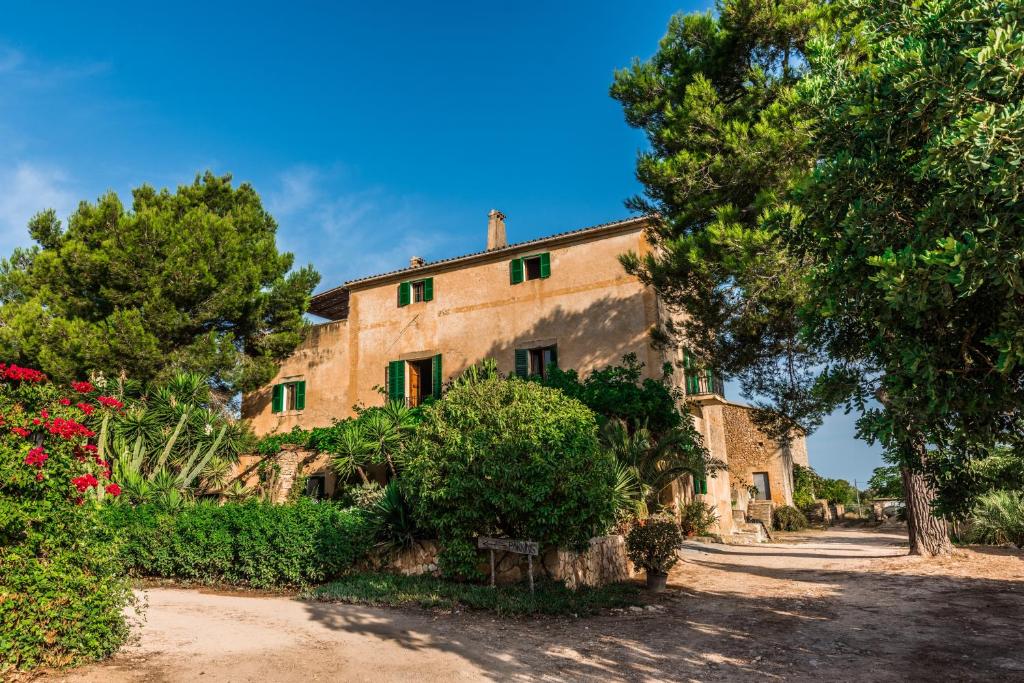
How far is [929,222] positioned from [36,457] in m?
7.73

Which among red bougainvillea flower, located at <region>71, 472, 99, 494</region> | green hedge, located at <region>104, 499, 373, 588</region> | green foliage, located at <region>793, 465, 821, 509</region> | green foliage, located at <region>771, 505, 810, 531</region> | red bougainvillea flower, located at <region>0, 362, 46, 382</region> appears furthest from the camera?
green foliage, located at <region>793, 465, 821, 509</region>

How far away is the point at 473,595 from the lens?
9.11m

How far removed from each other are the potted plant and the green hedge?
15.2 ft

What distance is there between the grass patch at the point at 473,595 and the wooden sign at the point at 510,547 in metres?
0.27

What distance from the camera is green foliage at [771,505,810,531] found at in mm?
25031

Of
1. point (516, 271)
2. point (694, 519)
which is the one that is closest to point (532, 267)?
point (516, 271)

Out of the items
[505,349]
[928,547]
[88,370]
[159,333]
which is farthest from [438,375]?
[928,547]

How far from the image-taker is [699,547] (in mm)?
16359

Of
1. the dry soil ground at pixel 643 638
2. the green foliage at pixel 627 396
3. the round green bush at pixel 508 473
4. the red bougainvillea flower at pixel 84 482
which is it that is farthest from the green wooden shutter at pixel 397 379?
the red bougainvillea flower at pixel 84 482

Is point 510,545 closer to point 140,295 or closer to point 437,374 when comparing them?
point 437,374

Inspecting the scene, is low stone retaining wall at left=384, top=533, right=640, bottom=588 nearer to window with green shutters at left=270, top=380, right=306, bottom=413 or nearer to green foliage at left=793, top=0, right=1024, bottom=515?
green foliage at left=793, top=0, right=1024, bottom=515

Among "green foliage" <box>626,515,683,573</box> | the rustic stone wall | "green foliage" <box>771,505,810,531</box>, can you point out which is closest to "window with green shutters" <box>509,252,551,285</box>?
"green foliage" <box>626,515,683,573</box>

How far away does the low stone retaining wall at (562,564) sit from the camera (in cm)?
1018

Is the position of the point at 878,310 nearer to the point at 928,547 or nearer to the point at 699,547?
the point at 928,547
